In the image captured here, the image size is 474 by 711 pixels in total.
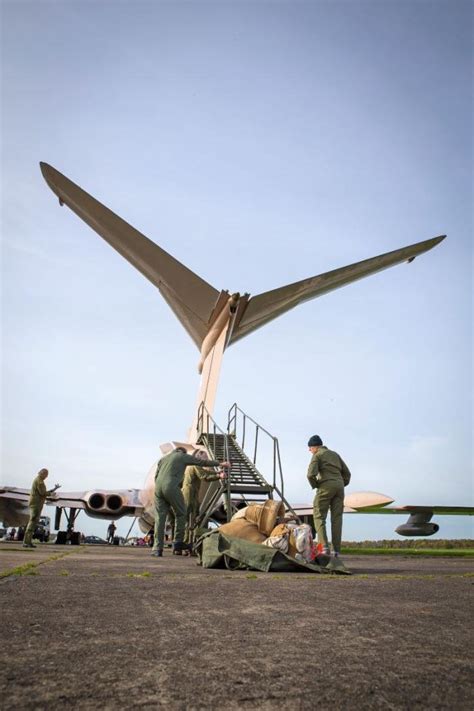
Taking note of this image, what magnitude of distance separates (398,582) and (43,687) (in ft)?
13.7

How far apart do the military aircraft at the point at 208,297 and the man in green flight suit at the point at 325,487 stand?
684 cm

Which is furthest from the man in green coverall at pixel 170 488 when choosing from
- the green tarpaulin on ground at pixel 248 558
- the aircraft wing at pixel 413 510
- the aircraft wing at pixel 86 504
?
the aircraft wing at pixel 86 504

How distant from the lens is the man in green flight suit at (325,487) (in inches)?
302

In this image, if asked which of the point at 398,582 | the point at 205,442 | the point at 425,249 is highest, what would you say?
the point at 425,249

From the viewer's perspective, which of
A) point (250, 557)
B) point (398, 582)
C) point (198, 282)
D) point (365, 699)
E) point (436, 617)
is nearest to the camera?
point (365, 699)

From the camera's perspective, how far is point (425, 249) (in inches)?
662

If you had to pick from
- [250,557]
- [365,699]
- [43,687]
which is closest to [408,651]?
[365,699]

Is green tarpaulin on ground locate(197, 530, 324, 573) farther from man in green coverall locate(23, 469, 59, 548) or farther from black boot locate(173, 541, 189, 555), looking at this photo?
man in green coverall locate(23, 469, 59, 548)

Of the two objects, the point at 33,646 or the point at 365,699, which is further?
the point at 33,646

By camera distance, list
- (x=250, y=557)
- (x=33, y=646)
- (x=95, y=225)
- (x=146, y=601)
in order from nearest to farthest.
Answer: (x=33, y=646) → (x=146, y=601) → (x=250, y=557) → (x=95, y=225)

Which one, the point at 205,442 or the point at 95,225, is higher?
the point at 95,225

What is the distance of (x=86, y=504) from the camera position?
22.1 m

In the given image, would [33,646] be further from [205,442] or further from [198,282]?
[198,282]

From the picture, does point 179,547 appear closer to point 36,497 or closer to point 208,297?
point 36,497
